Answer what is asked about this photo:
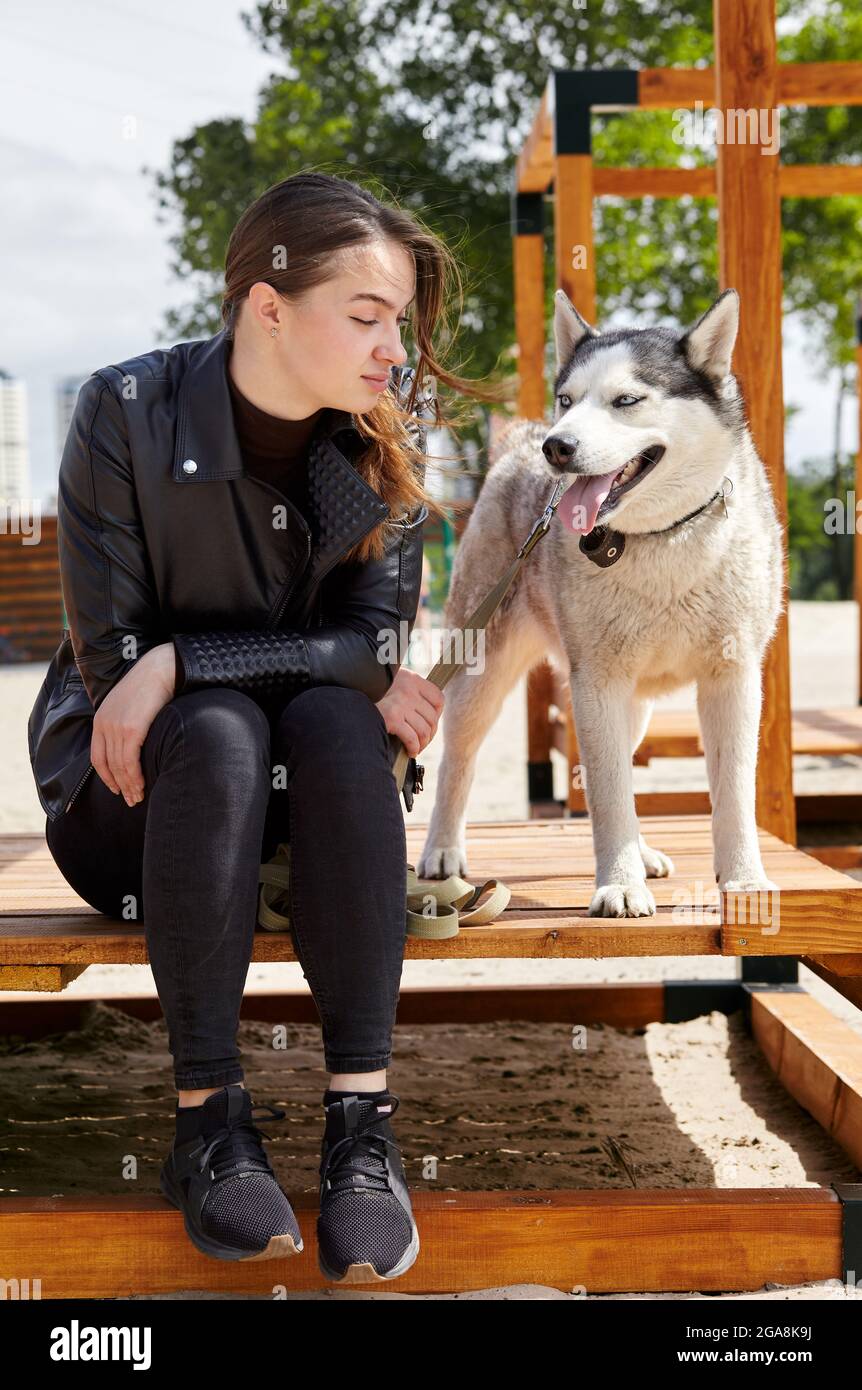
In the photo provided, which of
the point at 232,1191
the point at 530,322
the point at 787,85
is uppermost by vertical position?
the point at 787,85

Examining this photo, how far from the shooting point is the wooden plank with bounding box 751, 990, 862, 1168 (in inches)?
126

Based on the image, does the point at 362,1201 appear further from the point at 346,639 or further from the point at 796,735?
the point at 796,735

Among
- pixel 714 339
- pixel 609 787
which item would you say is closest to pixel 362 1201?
pixel 609 787

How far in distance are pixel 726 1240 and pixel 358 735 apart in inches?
44.1

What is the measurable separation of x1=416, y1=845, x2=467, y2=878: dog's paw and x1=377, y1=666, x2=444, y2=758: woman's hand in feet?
2.44

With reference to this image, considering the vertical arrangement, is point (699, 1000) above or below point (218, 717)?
below

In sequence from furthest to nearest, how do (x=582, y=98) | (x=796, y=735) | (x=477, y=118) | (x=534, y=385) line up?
(x=477, y=118) < (x=534, y=385) < (x=796, y=735) < (x=582, y=98)

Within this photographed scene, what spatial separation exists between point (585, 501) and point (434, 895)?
78 centimetres

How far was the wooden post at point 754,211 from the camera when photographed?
3367mm

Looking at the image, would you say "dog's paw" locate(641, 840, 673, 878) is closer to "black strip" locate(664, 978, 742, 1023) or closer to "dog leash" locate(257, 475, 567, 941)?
"dog leash" locate(257, 475, 567, 941)

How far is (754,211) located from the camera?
11.2 feet

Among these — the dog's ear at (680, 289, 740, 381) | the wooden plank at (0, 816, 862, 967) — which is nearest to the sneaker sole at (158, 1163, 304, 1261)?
the wooden plank at (0, 816, 862, 967)
